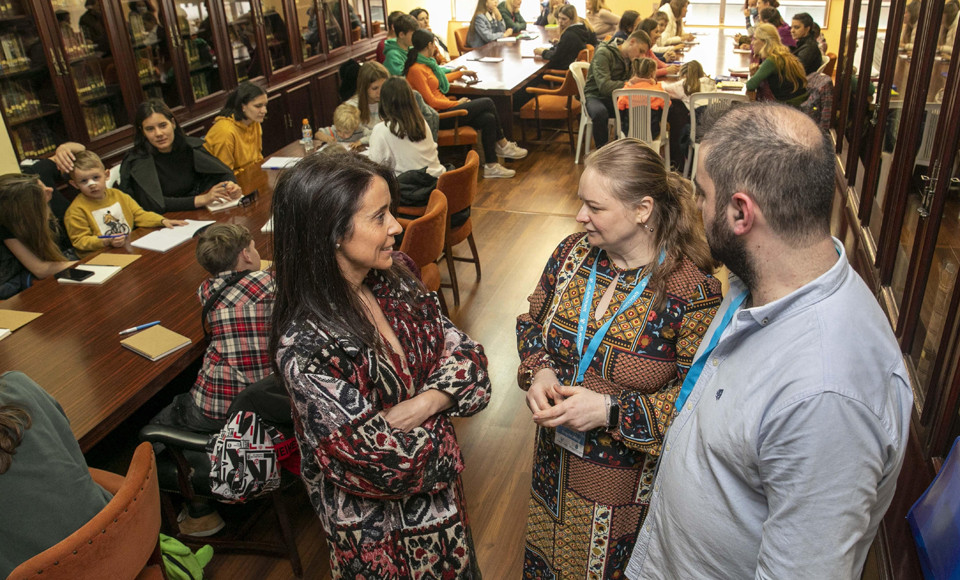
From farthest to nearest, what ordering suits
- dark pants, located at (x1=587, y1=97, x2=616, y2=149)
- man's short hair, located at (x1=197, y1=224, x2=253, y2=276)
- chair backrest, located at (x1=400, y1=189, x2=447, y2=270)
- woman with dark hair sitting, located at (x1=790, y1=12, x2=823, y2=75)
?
1. dark pants, located at (x1=587, y1=97, x2=616, y2=149)
2. woman with dark hair sitting, located at (x1=790, y1=12, x2=823, y2=75)
3. chair backrest, located at (x1=400, y1=189, x2=447, y2=270)
4. man's short hair, located at (x1=197, y1=224, x2=253, y2=276)

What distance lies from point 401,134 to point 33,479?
318cm

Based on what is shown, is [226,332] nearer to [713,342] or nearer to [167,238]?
[167,238]

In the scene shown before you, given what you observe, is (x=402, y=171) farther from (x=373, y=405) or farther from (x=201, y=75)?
(x=373, y=405)

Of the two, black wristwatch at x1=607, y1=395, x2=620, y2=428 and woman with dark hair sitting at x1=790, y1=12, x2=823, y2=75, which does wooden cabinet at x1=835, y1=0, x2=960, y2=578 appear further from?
woman with dark hair sitting at x1=790, y1=12, x2=823, y2=75

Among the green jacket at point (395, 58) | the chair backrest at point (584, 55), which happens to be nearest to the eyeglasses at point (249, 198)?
the green jacket at point (395, 58)

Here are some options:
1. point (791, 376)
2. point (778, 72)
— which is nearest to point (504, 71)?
point (778, 72)

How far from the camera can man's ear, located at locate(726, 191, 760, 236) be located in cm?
101

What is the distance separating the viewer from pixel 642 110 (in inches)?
226

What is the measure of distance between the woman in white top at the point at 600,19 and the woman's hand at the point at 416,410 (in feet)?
28.5

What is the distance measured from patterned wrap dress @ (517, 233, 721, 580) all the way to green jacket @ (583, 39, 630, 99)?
4.93 meters

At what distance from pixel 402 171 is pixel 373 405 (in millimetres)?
3181

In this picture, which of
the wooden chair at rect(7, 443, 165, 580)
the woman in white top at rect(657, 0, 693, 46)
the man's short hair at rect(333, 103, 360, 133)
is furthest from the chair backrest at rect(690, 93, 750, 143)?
the wooden chair at rect(7, 443, 165, 580)

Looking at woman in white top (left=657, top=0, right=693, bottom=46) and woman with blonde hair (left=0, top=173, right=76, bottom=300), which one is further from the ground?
woman in white top (left=657, top=0, right=693, bottom=46)

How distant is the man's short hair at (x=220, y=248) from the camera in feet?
7.99
